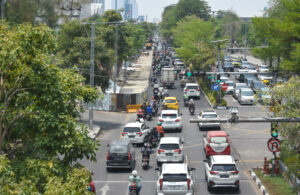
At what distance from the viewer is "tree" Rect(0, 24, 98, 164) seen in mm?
12344

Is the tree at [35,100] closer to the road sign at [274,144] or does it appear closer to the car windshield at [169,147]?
the road sign at [274,144]

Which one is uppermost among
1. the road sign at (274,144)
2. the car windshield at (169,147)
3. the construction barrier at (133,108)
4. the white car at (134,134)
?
the road sign at (274,144)

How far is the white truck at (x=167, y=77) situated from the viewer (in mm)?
65188

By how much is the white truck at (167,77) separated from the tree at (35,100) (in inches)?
2044

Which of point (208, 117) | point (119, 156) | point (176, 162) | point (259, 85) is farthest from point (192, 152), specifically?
point (259, 85)

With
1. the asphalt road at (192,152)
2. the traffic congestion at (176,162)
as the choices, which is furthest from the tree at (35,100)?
A: the asphalt road at (192,152)

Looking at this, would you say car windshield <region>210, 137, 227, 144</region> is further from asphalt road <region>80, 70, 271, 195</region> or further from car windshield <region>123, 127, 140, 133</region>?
car windshield <region>123, 127, 140, 133</region>

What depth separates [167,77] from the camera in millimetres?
65938

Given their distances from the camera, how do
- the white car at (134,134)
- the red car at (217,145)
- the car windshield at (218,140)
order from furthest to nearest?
the white car at (134,134) → the car windshield at (218,140) → the red car at (217,145)

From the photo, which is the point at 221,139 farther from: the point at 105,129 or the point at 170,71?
the point at 170,71

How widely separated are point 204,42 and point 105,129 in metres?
34.9

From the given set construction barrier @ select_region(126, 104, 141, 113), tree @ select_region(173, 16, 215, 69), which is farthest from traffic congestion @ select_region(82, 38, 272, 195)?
tree @ select_region(173, 16, 215, 69)

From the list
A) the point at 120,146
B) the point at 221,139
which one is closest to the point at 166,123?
the point at 221,139

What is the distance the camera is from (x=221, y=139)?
29.1m
